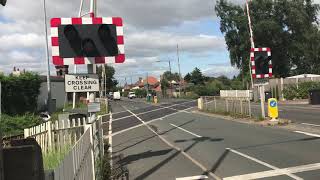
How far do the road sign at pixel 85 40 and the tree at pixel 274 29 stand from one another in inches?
2381

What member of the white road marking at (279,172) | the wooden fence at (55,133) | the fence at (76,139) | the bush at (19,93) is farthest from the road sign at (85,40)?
the bush at (19,93)

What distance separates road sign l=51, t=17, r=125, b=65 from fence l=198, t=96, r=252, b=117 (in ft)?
60.9

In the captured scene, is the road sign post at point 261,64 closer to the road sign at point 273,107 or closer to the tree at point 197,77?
the road sign at point 273,107

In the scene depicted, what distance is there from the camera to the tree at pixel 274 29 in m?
70.6

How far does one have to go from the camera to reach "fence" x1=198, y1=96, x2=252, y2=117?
29.3 m

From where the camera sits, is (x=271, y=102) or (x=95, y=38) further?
(x=271, y=102)

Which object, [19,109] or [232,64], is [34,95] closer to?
[19,109]

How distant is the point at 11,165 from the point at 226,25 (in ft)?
238

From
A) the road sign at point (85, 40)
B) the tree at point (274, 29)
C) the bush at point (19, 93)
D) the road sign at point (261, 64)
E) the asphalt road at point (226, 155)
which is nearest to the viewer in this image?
the road sign at point (85, 40)

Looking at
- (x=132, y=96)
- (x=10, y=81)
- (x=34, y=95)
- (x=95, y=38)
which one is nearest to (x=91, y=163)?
(x=95, y=38)

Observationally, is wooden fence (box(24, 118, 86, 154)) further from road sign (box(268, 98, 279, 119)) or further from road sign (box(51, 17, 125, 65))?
road sign (box(268, 98, 279, 119))

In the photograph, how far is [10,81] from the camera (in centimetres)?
3366

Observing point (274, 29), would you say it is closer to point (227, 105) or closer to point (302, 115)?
point (227, 105)

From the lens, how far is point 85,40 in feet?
33.1
